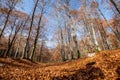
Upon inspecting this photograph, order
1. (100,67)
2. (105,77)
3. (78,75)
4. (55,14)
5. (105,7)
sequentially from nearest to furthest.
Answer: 1. (105,77)
2. (78,75)
3. (100,67)
4. (105,7)
5. (55,14)

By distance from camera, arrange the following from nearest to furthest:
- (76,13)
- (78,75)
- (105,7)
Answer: (78,75) → (105,7) → (76,13)

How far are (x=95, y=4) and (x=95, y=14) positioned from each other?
158 inches

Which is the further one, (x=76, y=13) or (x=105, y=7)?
(x=76, y=13)

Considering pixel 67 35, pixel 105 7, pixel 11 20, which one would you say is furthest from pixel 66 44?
pixel 11 20

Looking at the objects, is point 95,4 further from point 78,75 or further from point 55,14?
point 78,75

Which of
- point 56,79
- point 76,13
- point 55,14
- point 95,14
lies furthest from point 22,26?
point 56,79

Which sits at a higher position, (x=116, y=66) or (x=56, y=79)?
(x=116, y=66)

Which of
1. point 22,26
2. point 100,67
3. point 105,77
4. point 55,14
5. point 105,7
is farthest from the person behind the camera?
point 22,26

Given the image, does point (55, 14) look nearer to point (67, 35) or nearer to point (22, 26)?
point (67, 35)

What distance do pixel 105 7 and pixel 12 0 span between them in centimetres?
1562

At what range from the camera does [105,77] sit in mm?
6312

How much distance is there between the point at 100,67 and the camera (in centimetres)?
759

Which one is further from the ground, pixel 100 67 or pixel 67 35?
pixel 67 35

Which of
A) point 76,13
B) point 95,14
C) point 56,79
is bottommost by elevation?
point 56,79
